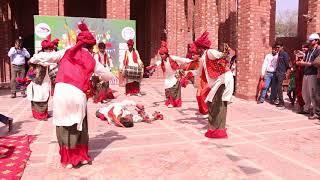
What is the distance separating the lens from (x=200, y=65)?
6734mm

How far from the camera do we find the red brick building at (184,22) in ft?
36.3

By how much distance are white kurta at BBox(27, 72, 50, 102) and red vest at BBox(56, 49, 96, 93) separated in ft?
11.4

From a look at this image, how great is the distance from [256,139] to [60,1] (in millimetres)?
12184

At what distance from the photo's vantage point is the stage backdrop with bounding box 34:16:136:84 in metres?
14.2

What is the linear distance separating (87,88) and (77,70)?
298 millimetres

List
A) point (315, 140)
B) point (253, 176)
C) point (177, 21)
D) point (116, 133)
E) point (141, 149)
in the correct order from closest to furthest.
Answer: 1. point (253, 176)
2. point (141, 149)
3. point (315, 140)
4. point (116, 133)
5. point (177, 21)

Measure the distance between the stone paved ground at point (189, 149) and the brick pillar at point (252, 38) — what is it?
232 cm

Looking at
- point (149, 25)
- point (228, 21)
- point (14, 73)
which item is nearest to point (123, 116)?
point (14, 73)

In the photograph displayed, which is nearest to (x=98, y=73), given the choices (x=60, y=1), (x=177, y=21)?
(x=60, y=1)

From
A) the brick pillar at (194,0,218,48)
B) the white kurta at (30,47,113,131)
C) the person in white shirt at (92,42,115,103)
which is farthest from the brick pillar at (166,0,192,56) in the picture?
the white kurta at (30,47,113,131)

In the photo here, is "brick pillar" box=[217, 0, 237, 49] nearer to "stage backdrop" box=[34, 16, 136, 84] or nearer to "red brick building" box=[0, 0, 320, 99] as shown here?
"red brick building" box=[0, 0, 320, 99]

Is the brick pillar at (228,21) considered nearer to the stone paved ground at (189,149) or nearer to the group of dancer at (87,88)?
the group of dancer at (87,88)

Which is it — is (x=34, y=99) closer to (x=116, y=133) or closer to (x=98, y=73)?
(x=116, y=133)

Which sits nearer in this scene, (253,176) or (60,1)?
(253,176)
